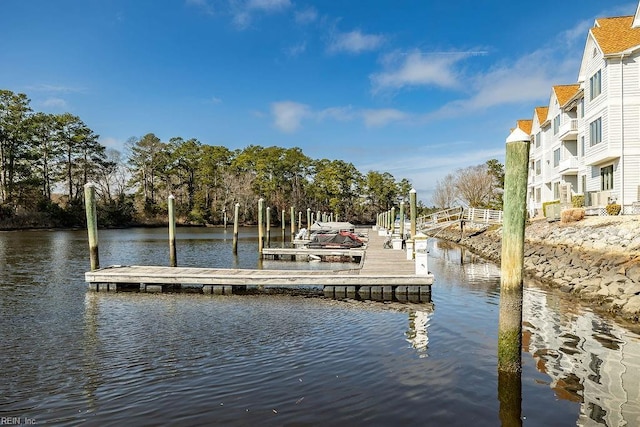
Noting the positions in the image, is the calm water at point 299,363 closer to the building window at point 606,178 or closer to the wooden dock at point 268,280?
the wooden dock at point 268,280

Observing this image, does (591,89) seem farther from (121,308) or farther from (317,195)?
(317,195)

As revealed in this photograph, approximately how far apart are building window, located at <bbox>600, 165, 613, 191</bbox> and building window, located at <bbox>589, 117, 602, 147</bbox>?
167cm

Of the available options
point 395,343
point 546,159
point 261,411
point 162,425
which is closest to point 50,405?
point 162,425

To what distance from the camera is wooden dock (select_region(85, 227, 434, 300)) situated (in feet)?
48.4

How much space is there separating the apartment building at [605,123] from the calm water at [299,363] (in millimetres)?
14368

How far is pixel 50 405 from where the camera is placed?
6.46m

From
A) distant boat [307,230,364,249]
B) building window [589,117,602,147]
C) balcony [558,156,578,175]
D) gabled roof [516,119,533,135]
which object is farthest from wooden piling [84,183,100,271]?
gabled roof [516,119,533,135]

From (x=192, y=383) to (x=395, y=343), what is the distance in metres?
4.33

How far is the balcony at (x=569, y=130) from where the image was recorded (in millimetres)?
33219

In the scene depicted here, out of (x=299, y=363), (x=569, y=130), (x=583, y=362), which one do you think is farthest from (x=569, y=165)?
(x=299, y=363)

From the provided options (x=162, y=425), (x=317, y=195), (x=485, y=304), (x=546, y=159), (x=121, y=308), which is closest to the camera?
(x=162, y=425)

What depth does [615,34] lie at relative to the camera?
89.9ft

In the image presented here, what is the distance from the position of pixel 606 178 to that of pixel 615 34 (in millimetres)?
8799

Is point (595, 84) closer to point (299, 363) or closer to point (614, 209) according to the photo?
point (614, 209)
